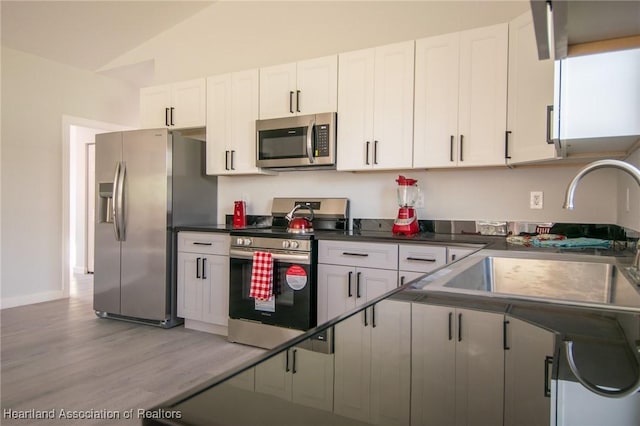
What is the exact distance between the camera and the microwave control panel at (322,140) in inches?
123

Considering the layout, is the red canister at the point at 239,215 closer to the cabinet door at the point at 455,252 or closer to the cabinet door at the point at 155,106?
the cabinet door at the point at 155,106

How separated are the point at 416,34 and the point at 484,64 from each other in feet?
2.57

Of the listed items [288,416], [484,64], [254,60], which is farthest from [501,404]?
[254,60]

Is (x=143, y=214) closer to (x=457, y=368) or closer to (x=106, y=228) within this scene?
(x=106, y=228)

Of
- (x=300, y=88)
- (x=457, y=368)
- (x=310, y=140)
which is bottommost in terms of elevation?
(x=457, y=368)

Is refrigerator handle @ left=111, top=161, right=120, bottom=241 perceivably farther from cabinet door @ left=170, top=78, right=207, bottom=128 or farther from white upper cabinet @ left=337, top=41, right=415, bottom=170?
white upper cabinet @ left=337, top=41, right=415, bottom=170

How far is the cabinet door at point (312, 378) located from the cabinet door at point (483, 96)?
238cm

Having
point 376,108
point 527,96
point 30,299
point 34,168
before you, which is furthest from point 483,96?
point 30,299

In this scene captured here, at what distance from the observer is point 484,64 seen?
8.70ft

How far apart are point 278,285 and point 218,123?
5.39ft

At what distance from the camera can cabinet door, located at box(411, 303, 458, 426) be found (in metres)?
0.42

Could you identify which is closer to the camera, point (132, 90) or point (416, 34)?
point (416, 34)

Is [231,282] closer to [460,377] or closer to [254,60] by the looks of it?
[254,60]

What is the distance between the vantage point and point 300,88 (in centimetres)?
329
